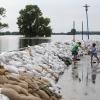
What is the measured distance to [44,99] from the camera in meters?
11.6

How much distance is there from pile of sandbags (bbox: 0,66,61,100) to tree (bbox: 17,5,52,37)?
92.5 m

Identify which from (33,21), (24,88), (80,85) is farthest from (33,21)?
(24,88)

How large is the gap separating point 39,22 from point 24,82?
93506 millimetres

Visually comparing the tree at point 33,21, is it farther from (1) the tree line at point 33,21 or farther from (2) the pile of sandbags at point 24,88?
(2) the pile of sandbags at point 24,88

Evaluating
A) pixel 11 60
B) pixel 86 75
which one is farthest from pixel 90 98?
pixel 86 75

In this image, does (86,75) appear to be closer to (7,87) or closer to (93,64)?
(93,64)

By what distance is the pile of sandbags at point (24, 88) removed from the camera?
987 centimetres

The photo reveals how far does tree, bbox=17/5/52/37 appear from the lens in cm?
10562

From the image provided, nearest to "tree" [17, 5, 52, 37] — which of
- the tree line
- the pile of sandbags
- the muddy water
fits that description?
the tree line

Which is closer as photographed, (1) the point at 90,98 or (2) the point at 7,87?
(2) the point at 7,87

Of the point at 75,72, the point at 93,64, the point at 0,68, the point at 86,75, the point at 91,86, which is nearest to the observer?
the point at 0,68

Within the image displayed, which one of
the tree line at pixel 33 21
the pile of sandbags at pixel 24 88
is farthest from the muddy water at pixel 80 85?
the tree line at pixel 33 21

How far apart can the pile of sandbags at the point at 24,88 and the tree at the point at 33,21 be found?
92.5m

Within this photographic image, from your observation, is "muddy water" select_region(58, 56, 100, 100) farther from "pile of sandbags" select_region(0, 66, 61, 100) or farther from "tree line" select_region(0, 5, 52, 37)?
"tree line" select_region(0, 5, 52, 37)
